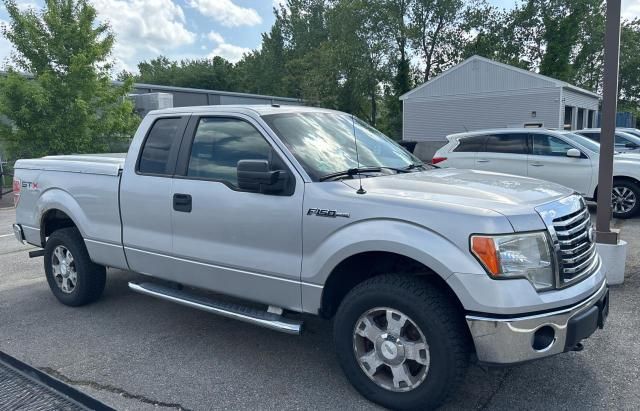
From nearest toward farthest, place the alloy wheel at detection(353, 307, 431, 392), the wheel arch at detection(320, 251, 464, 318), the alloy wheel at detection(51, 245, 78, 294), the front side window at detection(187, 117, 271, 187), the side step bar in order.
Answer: the alloy wheel at detection(353, 307, 431, 392) → the wheel arch at detection(320, 251, 464, 318) → the side step bar → the front side window at detection(187, 117, 271, 187) → the alloy wheel at detection(51, 245, 78, 294)

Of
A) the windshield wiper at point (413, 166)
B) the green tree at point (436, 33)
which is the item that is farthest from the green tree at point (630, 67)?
the windshield wiper at point (413, 166)

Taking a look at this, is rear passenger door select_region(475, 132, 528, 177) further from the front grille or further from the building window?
the building window

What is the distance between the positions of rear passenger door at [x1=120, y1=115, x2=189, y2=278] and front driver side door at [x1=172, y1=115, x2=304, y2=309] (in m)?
0.12

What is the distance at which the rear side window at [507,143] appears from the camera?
33.3ft

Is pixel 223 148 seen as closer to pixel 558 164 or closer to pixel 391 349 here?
pixel 391 349

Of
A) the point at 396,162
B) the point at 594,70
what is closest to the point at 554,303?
the point at 396,162

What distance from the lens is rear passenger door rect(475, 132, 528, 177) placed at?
1010cm

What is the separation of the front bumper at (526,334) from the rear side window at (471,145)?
26.2 feet

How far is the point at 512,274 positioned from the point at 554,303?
0.30 metres

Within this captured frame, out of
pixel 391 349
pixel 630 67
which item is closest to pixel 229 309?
pixel 391 349

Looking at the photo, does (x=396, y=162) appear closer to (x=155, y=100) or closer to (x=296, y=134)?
(x=296, y=134)

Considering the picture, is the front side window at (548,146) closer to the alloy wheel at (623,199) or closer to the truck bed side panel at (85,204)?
the alloy wheel at (623,199)

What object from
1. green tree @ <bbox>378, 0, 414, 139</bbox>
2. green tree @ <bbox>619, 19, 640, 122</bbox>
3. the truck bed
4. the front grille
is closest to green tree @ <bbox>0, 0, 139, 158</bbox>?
the truck bed

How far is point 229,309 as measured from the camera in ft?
12.7
